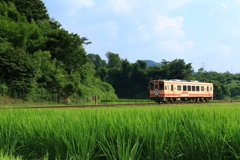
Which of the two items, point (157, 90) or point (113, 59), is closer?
point (157, 90)

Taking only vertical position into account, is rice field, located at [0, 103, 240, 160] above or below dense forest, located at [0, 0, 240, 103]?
below

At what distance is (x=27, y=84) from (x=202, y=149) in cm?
2240

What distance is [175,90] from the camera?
89.9 feet

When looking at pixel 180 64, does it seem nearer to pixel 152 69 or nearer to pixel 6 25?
pixel 152 69

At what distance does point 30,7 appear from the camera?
35125mm

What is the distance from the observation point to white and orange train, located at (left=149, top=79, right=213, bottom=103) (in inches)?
1030

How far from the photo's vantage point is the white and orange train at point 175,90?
2617 cm

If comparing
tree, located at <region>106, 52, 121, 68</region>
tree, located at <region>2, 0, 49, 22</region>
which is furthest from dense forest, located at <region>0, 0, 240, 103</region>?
tree, located at <region>106, 52, 121, 68</region>

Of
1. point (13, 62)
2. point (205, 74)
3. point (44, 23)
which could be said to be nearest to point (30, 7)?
point (44, 23)

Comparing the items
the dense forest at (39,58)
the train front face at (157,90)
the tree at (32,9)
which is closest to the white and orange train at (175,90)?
the train front face at (157,90)

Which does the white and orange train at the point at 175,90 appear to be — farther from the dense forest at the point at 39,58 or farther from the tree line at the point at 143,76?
the tree line at the point at 143,76

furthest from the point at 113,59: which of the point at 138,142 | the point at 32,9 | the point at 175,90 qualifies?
the point at 138,142

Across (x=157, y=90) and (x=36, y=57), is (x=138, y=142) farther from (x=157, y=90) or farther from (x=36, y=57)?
(x=36, y=57)

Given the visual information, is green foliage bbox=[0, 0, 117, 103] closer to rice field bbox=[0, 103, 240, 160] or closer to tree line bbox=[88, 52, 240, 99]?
rice field bbox=[0, 103, 240, 160]
